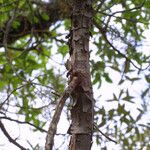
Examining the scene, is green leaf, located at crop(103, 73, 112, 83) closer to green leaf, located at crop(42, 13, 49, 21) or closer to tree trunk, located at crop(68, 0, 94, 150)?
green leaf, located at crop(42, 13, 49, 21)

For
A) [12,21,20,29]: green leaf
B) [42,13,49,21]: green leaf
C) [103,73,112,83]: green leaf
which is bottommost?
[103,73,112,83]: green leaf

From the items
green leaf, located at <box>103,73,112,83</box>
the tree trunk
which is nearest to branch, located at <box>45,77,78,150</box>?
the tree trunk

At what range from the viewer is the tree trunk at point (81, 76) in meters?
1.22

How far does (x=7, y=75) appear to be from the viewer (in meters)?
2.89

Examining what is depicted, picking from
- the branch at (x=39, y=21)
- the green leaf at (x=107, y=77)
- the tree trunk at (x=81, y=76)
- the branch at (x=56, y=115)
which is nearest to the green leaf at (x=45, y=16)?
the branch at (x=39, y=21)

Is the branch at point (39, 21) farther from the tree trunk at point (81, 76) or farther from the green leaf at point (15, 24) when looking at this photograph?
the tree trunk at point (81, 76)

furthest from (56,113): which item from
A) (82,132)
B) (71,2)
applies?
(71,2)

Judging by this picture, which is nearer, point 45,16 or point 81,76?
point 81,76

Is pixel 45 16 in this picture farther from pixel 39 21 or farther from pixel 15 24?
pixel 15 24

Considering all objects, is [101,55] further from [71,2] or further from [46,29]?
[71,2]

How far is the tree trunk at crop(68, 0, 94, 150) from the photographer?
3.99ft

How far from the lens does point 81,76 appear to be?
1287mm

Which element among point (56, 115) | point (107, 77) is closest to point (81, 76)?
point (56, 115)

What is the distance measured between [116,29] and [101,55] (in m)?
0.66
